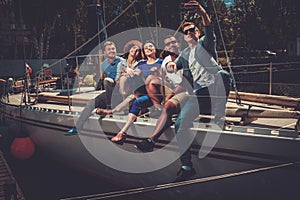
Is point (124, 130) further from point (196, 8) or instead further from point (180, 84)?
point (196, 8)

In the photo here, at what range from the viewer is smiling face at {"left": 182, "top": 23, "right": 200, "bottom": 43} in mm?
4266

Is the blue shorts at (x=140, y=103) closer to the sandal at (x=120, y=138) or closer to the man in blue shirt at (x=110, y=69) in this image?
the sandal at (x=120, y=138)

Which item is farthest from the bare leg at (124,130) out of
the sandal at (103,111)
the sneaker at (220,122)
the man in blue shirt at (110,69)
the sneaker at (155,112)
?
the sneaker at (220,122)

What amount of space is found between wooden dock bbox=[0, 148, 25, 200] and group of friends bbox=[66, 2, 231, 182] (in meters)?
1.66

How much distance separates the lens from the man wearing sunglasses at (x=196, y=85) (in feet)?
14.0

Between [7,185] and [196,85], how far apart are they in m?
3.09

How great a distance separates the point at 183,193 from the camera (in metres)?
4.82

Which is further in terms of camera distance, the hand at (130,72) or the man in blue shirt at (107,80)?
the man in blue shirt at (107,80)

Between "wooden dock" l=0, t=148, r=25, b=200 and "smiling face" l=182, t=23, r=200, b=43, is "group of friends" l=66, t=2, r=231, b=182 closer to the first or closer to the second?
"smiling face" l=182, t=23, r=200, b=43

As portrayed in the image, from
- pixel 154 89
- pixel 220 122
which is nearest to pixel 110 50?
pixel 154 89

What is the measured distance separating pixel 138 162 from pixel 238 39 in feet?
68.4

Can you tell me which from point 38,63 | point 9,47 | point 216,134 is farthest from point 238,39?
point 216,134

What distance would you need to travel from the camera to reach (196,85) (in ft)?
14.6

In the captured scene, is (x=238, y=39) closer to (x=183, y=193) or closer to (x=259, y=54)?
(x=259, y=54)
